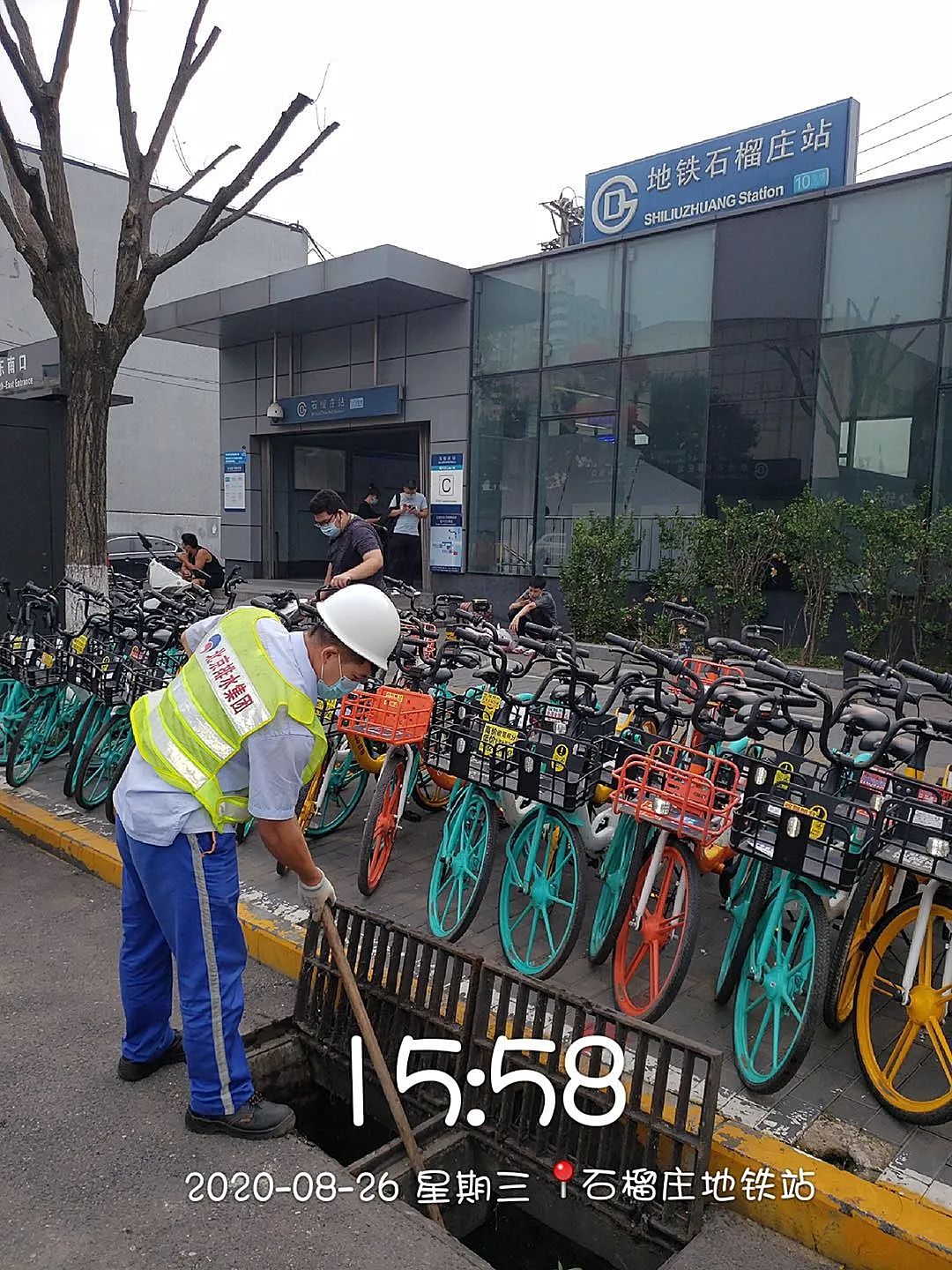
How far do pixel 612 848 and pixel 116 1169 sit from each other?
2159 millimetres

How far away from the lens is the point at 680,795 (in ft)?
11.1

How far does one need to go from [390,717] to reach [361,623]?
5.34 ft

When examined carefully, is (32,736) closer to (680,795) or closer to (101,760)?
(101,760)

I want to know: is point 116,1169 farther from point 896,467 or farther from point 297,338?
point 297,338

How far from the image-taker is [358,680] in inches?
121

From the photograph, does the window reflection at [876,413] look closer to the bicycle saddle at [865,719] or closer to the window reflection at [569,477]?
the window reflection at [569,477]

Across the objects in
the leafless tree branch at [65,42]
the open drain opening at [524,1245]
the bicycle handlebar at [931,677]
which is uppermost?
the leafless tree branch at [65,42]

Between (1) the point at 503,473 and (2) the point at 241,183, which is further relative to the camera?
(1) the point at 503,473

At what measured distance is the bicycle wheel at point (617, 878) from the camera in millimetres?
3701

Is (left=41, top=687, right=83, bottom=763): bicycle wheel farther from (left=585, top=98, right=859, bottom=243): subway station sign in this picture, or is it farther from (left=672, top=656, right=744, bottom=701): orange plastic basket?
(left=585, top=98, right=859, bottom=243): subway station sign

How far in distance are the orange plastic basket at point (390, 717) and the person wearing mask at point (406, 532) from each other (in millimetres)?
10878

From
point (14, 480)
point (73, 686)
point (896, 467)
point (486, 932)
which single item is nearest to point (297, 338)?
point (14, 480)

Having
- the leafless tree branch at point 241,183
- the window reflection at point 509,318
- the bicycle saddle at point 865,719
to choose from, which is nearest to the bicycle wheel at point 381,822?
the bicycle saddle at point 865,719

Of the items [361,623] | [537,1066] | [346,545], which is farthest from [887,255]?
[537,1066]
